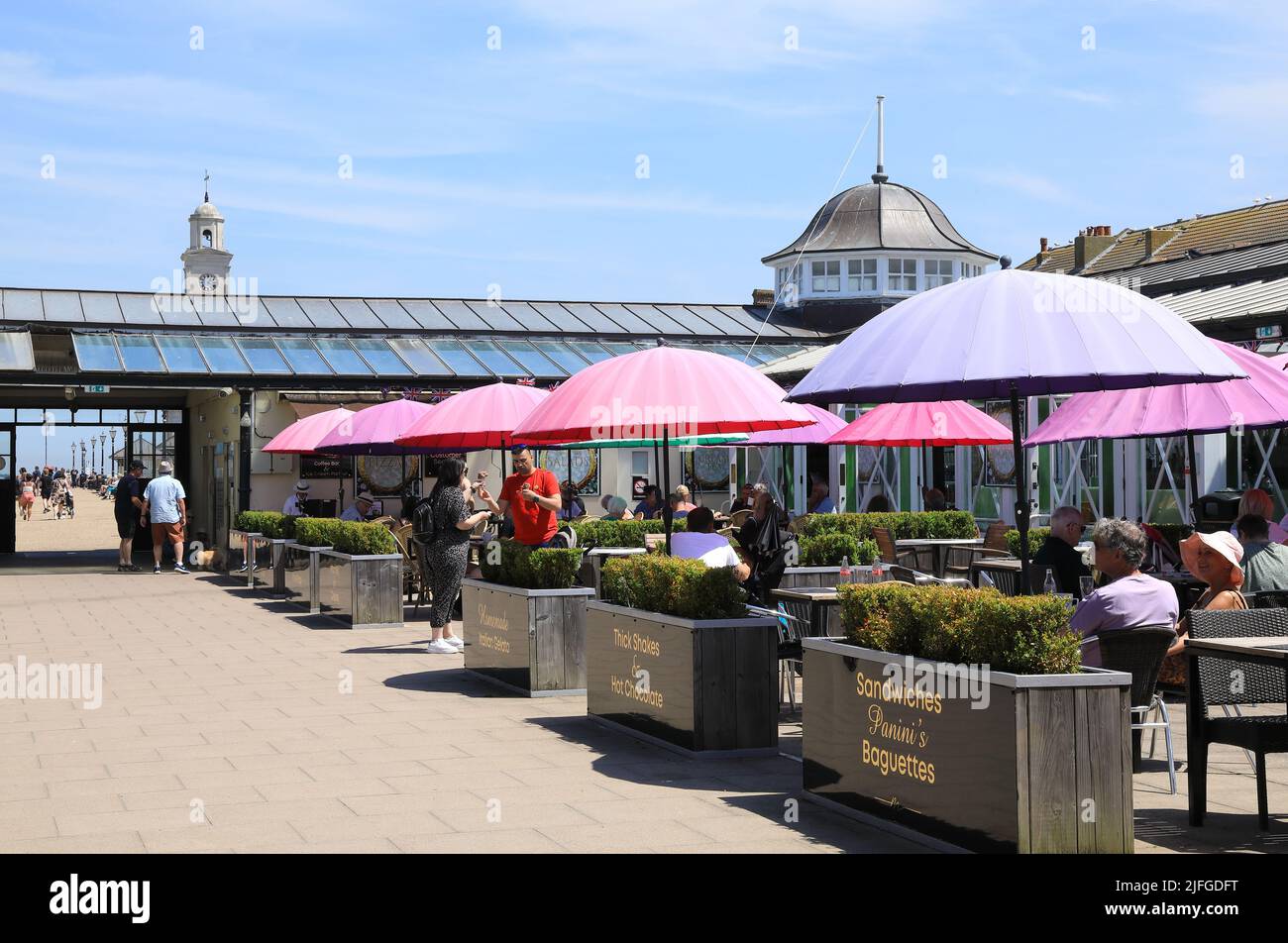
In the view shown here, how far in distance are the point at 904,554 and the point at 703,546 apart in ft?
22.8

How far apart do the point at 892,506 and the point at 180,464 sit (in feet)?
48.2

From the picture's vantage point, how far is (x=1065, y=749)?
17.2ft

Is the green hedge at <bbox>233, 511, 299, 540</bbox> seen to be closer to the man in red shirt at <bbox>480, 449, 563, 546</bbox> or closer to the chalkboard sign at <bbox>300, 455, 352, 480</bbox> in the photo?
the chalkboard sign at <bbox>300, 455, 352, 480</bbox>

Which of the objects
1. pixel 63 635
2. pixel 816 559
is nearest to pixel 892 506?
pixel 816 559

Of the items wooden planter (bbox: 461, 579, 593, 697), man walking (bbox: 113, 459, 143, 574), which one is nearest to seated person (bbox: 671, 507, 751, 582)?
wooden planter (bbox: 461, 579, 593, 697)

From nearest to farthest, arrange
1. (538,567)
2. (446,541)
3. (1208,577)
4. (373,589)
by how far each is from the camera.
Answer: (1208,577), (538,567), (446,541), (373,589)

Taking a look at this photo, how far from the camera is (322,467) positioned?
83.9ft

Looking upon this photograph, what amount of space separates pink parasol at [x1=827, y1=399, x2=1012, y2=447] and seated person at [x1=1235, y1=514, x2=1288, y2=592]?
5.08 metres

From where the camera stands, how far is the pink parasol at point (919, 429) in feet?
45.1

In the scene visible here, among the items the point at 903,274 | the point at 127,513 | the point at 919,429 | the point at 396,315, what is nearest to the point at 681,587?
the point at 919,429

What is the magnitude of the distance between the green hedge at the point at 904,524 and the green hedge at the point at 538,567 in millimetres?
6457

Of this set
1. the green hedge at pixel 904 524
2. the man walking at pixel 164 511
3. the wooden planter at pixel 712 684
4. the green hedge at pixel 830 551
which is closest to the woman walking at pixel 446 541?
the green hedge at pixel 830 551

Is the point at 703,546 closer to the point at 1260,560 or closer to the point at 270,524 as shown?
the point at 1260,560
